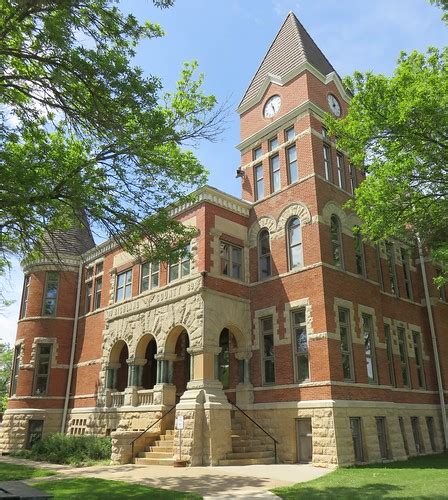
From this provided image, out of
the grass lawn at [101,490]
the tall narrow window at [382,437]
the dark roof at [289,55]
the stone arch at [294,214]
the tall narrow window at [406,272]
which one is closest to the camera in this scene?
the grass lawn at [101,490]

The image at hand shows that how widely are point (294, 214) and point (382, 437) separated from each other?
28.6ft

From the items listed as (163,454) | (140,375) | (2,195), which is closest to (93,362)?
(140,375)

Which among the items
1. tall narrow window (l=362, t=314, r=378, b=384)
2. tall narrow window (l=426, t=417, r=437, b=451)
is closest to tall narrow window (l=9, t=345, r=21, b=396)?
tall narrow window (l=362, t=314, r=378, b=384)

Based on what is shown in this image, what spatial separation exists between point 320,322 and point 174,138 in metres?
8.18

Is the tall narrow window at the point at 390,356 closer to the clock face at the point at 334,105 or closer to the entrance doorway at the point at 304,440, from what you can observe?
the entrance doorway at the point at 304,440

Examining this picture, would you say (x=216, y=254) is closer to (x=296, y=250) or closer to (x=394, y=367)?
(x=296, y=250)

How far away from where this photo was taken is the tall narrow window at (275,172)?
20.1 m

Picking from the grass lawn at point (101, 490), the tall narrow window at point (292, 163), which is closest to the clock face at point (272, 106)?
the tall narrow window at point (292, 163)

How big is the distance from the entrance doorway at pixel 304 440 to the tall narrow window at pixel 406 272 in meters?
9.93

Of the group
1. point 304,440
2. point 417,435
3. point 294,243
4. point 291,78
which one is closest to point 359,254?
point 294,243

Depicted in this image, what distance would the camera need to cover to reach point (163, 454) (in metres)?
15.9

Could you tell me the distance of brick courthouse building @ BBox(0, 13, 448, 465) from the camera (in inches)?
635

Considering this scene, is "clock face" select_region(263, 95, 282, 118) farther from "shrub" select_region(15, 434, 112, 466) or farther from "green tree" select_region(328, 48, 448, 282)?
"shrub" select_region(15, 434, 112, 466)

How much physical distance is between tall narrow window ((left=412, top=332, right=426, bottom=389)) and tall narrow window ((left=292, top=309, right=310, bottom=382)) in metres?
7.82
